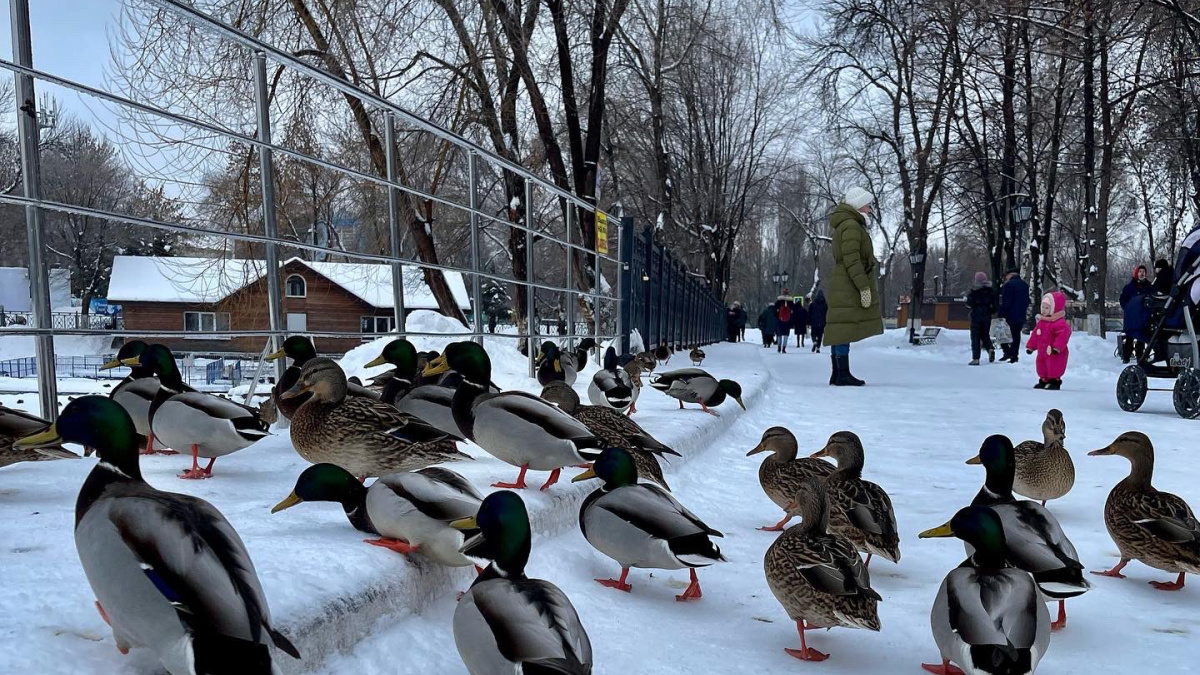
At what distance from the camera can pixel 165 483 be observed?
3.04 meters

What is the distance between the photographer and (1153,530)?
329 cm

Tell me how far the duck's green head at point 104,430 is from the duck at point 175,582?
3.2 inches

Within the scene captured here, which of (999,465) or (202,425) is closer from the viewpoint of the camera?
(202,425)

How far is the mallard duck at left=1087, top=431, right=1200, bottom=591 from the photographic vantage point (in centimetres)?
321

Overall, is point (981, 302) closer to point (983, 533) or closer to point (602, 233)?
point (602, 233)

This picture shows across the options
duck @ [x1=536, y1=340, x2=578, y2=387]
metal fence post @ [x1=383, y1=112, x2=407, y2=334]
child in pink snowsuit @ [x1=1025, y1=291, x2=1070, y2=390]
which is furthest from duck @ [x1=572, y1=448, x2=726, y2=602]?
child in pink snowsuit @ [x1=1025, y1=291, x2=1070, y2=390]

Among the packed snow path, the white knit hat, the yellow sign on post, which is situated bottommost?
the packed snow path

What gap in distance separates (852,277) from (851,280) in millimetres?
84

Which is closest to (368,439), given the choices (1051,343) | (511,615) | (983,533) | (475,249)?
(511,615)

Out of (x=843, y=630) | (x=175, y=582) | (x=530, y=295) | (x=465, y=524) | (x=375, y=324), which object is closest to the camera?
(x=175, y=582)

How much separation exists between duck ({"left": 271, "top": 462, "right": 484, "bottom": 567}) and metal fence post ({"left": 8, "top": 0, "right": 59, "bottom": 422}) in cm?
130

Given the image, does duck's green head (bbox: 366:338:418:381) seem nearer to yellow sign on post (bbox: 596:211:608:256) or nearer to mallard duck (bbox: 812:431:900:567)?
mallard duck (bbox: 812:431:900:567)

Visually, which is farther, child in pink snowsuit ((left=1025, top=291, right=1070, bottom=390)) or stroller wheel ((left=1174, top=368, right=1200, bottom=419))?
child in pink snowsuit ((left=1025, top=291, right=1070, bottom=390))

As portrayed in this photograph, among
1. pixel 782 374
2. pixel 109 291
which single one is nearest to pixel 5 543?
pixel 782 374
